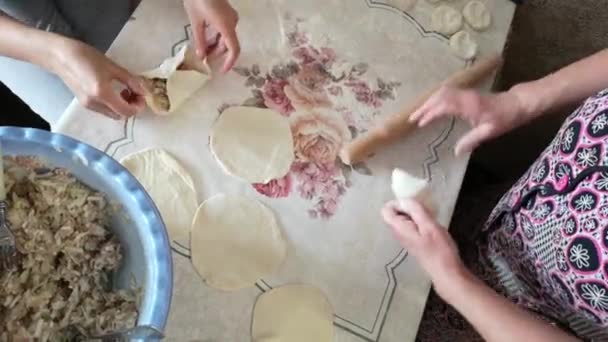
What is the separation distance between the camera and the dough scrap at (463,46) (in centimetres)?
76

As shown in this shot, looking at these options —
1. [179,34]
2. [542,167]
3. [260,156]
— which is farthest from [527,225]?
[179,34]

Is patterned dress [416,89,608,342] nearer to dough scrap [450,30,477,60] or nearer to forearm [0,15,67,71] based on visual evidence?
dough scrap [450,30,477,60]

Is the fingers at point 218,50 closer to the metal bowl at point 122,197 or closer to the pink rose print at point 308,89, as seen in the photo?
the pink rose print at point 308,89

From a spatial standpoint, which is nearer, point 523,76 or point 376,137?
point 376,137

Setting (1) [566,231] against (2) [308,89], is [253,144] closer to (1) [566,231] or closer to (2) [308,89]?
(2) [308,89]

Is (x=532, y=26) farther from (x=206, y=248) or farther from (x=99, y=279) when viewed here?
(x=99, y=279)

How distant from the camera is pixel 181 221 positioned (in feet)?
2.01

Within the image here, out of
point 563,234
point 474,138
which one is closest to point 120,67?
point 474,138

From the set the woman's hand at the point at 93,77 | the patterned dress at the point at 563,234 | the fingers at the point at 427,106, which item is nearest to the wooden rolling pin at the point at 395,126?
the fingers at the point at 427,106

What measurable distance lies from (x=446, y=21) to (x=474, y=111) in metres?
0.13

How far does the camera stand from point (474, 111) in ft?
2.29

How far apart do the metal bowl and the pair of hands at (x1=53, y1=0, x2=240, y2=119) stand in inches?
3.7

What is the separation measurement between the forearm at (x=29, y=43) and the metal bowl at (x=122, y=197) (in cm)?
12

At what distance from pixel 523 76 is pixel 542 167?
388mm
